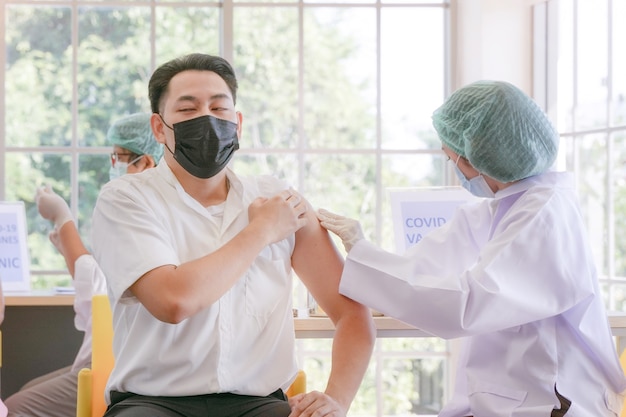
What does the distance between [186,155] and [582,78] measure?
241cm

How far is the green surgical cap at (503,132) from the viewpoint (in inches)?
86.6

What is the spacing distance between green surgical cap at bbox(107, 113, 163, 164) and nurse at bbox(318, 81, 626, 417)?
1.32 meters

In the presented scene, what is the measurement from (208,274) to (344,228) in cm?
47

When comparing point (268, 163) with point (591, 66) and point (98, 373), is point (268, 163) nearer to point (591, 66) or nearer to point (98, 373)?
point (591, 66)

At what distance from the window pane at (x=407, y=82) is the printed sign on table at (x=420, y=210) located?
2.84 ft

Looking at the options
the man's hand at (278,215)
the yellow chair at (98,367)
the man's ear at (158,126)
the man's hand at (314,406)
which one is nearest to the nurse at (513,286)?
the man's hand at (278,215)

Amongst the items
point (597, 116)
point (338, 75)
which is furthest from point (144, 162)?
point (597, 116)

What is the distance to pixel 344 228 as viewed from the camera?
7.52 ft

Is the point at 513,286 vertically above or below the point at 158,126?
below

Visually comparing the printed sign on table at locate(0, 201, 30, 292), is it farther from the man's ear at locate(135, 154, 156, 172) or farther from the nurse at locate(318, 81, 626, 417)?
the nurse at locate(318, 81, 626, 417)

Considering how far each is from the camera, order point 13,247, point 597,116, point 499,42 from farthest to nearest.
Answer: point 499,42 < point 13,247 < point 597,116

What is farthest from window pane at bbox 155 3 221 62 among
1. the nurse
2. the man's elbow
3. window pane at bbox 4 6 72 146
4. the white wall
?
the man's elbow

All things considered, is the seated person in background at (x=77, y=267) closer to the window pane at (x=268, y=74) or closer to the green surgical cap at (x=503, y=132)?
the window pane at (x=268, y=74)

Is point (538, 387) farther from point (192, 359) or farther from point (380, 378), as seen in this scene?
point (380, 378)
